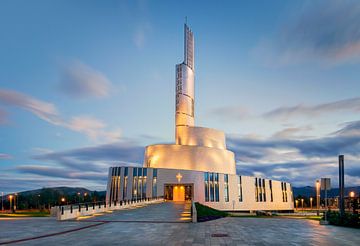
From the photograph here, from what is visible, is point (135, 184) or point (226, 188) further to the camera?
point (226, 188)

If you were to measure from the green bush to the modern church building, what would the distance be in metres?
53.5

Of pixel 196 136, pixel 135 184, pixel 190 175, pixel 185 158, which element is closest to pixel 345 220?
pixel 190 175

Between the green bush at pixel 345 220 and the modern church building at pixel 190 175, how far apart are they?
5346 centimetres

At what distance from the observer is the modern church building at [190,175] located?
75.7 metres

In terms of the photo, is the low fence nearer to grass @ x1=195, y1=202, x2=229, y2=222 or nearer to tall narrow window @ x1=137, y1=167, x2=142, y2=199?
grass @ x1=195, y1=202, x2=229, y2=222

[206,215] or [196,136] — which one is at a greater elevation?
[196,136]

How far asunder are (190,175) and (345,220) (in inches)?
2220

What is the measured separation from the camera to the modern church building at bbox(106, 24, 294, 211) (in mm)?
75688

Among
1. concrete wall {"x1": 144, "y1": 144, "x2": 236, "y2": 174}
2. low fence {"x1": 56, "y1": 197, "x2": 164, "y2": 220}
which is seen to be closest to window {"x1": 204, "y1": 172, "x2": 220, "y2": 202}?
concrete wall {"x1": 144, "y1": 144, "x2": 236, "y2": 174}

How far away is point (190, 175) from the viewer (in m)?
76.0

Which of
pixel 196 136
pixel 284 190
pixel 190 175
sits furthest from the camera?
pixel 284 190

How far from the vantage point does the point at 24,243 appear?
1340 cm

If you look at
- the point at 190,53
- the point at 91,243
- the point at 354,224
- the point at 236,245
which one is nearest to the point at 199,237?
the point at 236,245

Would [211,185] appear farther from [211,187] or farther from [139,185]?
[139,185]
